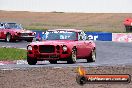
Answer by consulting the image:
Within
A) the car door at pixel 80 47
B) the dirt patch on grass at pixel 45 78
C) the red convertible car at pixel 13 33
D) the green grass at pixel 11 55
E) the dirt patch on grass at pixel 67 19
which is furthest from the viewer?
the dirt patch on grass at pixel 67 19

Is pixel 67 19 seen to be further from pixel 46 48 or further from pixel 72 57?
pixel 46 48

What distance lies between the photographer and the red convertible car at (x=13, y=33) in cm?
3716

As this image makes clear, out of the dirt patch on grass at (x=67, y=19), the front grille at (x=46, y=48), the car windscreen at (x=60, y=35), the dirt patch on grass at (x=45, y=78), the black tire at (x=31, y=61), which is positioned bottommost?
the dirt patch on grass at (x=67, y=19)

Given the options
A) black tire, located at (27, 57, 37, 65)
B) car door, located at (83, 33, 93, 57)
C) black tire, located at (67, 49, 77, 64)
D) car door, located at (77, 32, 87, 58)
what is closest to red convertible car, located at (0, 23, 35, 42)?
car door, located at (83, 33, 93, 57)

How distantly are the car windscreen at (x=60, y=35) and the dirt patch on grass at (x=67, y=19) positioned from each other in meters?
42.4

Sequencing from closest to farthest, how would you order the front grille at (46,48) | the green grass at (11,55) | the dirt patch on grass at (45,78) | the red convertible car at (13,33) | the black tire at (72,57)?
the dirt patch on grass at (45,78) → the front grille at (46,48) → the black tire at (72,57) → the green grass at (11,55) → the red convertible car at (13,33)

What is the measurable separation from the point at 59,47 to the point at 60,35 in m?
1.21

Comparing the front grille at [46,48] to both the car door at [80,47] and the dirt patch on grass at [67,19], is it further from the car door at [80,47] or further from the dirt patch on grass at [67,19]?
the dirt patch on grass at [67,19]

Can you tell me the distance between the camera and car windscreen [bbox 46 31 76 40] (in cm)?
2025

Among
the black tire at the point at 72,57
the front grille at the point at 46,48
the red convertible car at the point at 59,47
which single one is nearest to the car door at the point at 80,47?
the red convertible car at the point at 59,47

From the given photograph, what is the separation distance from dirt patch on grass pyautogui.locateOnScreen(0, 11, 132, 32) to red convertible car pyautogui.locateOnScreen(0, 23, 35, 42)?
26.1m

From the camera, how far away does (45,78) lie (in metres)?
14.7

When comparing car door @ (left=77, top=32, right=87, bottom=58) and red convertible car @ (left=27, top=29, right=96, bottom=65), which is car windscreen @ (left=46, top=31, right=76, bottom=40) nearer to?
red convertible car @ (left=27, top=29, right=96, bottom=65)
